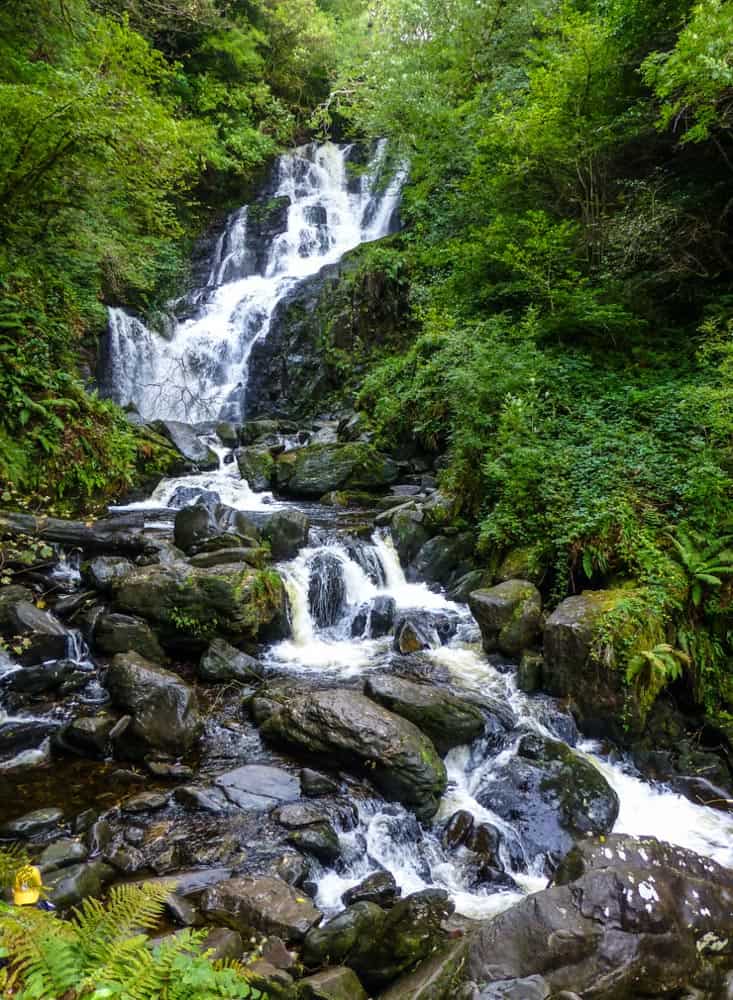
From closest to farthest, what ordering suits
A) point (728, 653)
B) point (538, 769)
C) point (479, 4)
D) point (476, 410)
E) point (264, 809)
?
point (264, 809) < point (538, 769) < point (728, 653) < point (476, 410) < point (479, 4)

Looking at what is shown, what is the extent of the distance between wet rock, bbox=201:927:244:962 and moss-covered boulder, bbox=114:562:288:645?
3547mm

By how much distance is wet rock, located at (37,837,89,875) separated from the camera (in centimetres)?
387

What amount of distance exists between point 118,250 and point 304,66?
18.1 metres

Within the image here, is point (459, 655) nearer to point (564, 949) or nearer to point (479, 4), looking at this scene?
point (564, 949)

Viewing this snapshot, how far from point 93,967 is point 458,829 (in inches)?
127

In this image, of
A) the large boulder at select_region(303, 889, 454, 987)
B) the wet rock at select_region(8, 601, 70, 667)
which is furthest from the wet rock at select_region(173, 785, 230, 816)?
the wet rock at select_region(8, 601, 70, 667)

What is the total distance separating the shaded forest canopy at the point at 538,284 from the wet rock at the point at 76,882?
501 centimetres

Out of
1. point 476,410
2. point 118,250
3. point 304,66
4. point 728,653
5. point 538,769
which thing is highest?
point 304,66

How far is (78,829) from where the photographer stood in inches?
171

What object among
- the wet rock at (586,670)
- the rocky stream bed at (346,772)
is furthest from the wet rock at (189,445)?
the wet rock at (586,670)

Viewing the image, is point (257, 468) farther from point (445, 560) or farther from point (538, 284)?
point (538, 284)

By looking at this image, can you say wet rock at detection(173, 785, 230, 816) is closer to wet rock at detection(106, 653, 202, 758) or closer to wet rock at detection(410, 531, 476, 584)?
wet rock at detection(106, 653, 202, 758)

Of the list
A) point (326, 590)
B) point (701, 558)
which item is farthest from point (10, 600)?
point (701, 558)

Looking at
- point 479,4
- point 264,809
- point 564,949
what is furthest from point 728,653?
point 479,4
